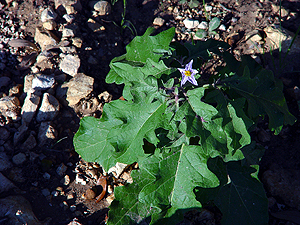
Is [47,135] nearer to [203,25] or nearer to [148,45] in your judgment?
[148,45]

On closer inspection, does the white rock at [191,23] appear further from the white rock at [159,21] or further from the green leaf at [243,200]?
the green leaf at [243,200]

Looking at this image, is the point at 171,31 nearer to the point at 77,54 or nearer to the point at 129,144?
the point at 129,144

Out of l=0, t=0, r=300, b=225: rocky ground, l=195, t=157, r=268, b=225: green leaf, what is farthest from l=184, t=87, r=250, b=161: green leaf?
l=0, t=0, r=300, b=225: rocky ground

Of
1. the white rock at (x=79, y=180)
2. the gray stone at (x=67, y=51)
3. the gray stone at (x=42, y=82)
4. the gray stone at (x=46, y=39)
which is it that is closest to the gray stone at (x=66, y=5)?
the gray stone at (x=46, y=39)

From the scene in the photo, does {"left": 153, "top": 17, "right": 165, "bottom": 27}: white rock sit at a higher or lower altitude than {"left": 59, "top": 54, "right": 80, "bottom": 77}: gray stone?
higher

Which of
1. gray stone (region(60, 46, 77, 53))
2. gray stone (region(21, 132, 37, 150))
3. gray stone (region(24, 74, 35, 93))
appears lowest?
gray stone (region(21, 132, 37, 150))

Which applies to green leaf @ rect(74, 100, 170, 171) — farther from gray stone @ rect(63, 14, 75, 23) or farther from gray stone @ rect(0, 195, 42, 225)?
gray stone @ rect(63, 14, 75, 23)
